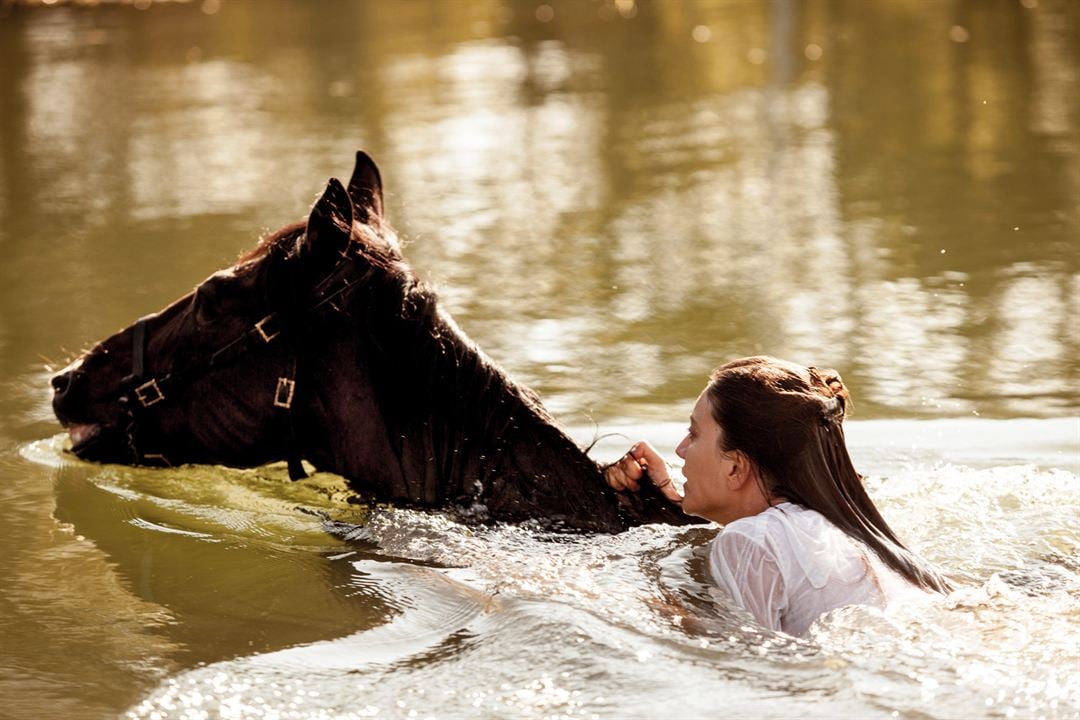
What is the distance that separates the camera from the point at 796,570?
3672 mm

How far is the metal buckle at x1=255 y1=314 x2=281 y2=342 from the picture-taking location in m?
4.18

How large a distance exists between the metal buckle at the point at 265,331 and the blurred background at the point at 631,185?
205cm

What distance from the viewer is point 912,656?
11.3 ft

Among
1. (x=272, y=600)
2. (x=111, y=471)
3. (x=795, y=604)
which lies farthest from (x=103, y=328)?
(x=795, y=604)

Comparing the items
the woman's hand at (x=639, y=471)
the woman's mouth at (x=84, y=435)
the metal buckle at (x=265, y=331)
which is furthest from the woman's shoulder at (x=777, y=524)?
the woman's mouth at (x=84, y=435)

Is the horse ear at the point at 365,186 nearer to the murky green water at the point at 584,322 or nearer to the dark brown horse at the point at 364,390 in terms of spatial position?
the dark brown horse at the point at 364,390

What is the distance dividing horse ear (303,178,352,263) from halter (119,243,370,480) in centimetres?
4

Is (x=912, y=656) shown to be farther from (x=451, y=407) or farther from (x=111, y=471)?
(x=111, y=471)

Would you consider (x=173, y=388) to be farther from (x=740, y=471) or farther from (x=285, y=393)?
(x=740, y=471)

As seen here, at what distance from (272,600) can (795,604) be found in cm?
155

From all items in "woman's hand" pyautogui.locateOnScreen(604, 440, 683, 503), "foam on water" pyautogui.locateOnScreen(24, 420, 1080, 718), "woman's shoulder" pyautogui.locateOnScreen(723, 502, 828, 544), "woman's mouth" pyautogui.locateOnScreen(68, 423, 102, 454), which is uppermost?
"woman's mouth" pyautogui.locateOnScreen(68, 423, 102, 454)

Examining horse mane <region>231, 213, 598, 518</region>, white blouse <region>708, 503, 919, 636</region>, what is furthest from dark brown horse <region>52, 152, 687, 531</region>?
white blouse <region>708, 503, 919, 636</region>

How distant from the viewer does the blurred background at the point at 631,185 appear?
6941 mm

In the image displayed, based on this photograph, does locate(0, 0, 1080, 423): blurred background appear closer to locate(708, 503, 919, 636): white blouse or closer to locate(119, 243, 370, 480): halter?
locate(119, 243, 370, 480): halter
